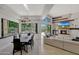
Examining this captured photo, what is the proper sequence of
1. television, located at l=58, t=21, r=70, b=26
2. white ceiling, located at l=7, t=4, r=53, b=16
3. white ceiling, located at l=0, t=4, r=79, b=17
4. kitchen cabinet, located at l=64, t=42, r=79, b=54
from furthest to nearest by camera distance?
→ television, located at l=58, t=21, r=70, b=26 < white ceiling, located at l=7, t=4, r=53, b=16 < white ceiling, located at l=0, t=4, r=79, b=17 < kitchen cabinet, located at l=64, t=42, r=79, b=54

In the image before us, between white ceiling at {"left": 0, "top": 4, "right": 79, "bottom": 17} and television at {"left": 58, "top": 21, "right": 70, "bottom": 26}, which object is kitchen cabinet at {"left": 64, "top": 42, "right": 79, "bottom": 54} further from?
television at {"left": 58, "top": 21, "right": 70, "bottom": 26}

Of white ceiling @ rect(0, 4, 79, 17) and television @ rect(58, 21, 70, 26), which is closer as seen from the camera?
white ceiling @ rect(0, 4, 79, 17)

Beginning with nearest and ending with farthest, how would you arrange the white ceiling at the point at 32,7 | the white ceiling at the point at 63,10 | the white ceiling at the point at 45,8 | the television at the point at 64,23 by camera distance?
the white ceiling at the point at 45,8 → the white ceiling at the point at 32,7 → the white ceiling at the point at 63,10 → the television at the point at 64,23

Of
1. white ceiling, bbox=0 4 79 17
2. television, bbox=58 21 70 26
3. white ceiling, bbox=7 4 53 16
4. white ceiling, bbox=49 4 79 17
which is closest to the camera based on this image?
white ceiling, bbox=0 4 79 17

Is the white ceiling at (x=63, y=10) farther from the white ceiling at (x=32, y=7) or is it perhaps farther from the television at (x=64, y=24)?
the television at (x=64, y=24)

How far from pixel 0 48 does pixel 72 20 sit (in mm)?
5110

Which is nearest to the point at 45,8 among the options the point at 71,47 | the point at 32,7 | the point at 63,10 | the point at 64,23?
the point at 32,7

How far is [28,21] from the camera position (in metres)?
11.4

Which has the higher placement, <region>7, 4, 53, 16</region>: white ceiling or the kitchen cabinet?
<region>7, 4, 53, 16</region>: white ceiling

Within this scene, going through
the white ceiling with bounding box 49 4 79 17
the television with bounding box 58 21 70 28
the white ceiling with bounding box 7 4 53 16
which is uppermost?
the white ceiling with bounding box 7 4 53 16

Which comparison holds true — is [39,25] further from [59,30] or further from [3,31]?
[3,31]

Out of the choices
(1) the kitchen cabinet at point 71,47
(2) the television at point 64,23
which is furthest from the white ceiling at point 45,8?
(1) the kitchen cabinet at point 71,47

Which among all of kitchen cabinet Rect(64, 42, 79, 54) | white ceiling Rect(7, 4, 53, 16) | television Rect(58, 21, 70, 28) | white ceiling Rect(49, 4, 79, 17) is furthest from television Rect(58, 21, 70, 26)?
kitchen cabinet Rect(64, 42, 79, 54)
